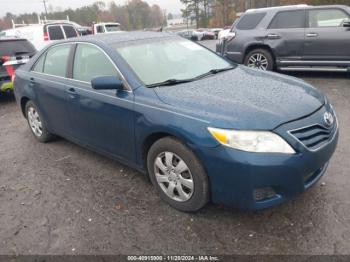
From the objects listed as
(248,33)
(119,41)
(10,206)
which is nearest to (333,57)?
(248,33)

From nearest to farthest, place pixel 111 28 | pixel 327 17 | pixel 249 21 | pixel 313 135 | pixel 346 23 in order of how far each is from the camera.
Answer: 1. pixel 313 135
2. pixel 346 23
3. pixel 327 17
4. pixel 249 21
5. pixel 111 28

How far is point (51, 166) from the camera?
4250 mm

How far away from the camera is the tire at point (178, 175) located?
275cm

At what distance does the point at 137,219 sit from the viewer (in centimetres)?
302

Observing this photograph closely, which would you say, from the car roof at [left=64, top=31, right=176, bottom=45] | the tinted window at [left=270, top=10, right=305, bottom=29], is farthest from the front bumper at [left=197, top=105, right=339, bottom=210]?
the tinted window at [left=270, top=10, right=305, bottom=29]

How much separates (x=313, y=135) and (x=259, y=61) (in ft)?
19.3

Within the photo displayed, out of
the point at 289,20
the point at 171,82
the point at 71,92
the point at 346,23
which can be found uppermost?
the point at 289,20

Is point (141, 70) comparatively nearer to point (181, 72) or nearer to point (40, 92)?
point (181, 72)

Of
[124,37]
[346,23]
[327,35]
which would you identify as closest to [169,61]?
[124,37]

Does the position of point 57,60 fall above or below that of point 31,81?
above

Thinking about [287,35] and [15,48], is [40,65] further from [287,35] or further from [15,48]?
[287,35]

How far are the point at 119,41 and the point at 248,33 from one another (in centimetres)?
531

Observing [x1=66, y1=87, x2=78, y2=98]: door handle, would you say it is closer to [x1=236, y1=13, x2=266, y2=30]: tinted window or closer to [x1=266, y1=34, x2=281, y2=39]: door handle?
[x1=266, y1=34, x2=281, y2=39]: door handle

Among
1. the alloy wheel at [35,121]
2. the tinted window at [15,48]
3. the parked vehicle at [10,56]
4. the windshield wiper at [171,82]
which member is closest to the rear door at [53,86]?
the alloy wheel at [35,121]
